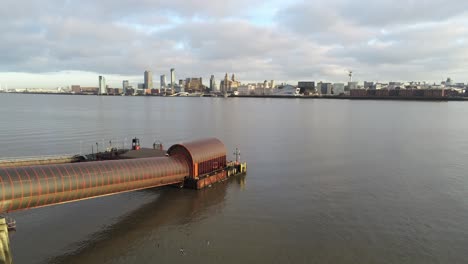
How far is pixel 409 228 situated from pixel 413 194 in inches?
389

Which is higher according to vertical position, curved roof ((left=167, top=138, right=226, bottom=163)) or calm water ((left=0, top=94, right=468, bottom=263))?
curved roof ((left=167, top=138, right=226, bottom=163))

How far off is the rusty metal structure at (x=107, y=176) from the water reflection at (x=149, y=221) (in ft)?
5.20

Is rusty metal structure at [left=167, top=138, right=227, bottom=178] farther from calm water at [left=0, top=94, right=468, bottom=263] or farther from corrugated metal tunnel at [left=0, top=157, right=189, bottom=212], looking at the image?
calm water at [left=0, top=94, right=468, bottom=263]

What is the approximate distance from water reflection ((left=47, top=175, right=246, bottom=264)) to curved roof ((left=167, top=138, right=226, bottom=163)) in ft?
10.8

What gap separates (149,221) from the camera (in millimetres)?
29016

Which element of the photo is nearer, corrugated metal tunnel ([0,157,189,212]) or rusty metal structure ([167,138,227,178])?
corrugated metal tunnel ([0,157,189,212])

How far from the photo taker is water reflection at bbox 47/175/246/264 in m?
23.5

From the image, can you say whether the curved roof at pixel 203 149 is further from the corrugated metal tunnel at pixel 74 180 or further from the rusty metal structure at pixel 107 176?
the corrugated metal tunnel at pixel 74 180

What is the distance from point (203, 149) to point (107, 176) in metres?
12.2

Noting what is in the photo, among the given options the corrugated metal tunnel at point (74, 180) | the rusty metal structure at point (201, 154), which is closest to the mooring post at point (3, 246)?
the corrugated metal tunnel at point (74, 180)

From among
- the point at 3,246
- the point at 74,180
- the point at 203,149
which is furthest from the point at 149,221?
the point at 203,149

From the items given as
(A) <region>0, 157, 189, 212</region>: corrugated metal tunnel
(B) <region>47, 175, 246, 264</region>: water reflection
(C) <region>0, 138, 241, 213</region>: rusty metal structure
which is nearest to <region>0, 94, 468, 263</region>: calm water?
(B) <region>47, 175, 246, 264</region>: water reflection

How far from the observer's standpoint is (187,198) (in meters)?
34.4

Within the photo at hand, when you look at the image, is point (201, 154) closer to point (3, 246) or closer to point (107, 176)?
point (107, 176)
